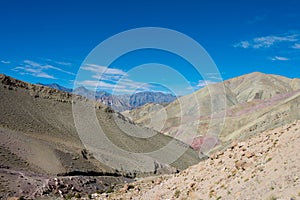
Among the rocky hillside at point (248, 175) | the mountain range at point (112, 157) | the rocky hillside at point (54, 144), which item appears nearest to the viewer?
the rocky hillside at point (248, 175)

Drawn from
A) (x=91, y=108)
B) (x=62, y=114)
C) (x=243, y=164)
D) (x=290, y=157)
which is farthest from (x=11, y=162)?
(x=91, y=108)

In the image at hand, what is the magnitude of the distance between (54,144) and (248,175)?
Result: 146 ft

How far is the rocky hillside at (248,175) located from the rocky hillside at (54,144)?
1705 cm

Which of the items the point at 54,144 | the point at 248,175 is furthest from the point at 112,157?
the point at 248,175

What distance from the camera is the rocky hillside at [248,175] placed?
47.0 ft

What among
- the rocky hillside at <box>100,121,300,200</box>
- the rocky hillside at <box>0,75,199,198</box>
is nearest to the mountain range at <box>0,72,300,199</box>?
the rocky hillside at <box>100,121,300,200</box>

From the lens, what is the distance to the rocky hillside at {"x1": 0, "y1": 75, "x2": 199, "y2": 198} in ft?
132

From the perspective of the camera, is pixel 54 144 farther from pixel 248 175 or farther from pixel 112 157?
pixel 248 175

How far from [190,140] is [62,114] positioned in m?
74.0

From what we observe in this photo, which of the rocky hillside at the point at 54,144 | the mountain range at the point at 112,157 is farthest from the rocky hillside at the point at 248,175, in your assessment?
the rocky hillside at the point at 54,144

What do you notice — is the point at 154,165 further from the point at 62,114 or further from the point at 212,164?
the point at 212,164

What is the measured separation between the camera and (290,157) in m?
16.0

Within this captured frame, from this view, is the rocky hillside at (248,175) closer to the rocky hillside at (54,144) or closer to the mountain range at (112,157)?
the mountain range at (112,157)

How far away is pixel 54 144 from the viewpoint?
5500cm
